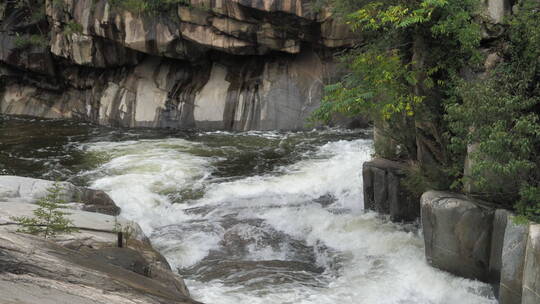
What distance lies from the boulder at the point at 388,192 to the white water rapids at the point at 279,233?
0.88 feet

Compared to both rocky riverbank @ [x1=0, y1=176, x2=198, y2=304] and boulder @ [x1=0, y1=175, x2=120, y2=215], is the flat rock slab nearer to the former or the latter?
rocky riverbank @ [x1=0, y1=176, x2=198, y2=304]

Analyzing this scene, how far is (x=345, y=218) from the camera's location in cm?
1157

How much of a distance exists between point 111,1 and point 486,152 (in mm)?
18621

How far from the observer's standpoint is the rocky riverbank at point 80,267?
170 inches

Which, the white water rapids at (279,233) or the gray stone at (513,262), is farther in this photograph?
the white water rapids at (279,233)

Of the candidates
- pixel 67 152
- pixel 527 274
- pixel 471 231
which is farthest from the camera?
pixel 67 152

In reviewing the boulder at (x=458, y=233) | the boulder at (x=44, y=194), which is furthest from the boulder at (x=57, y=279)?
the boulder at (x=44, y=194)

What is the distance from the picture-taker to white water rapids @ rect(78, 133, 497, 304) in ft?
28.3

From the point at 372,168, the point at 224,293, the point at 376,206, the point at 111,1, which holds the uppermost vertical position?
the point at 111,1

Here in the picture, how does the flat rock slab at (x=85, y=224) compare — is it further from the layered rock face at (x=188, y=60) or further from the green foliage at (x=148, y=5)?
the green foliage at (x=148, y=5)

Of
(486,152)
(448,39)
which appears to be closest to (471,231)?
(486,152)

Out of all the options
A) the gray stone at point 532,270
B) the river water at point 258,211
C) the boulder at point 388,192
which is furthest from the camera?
the boulder at point 388,192

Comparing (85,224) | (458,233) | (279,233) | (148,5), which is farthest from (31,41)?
(458,233)

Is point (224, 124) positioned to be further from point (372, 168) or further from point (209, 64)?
point (372, 168)
